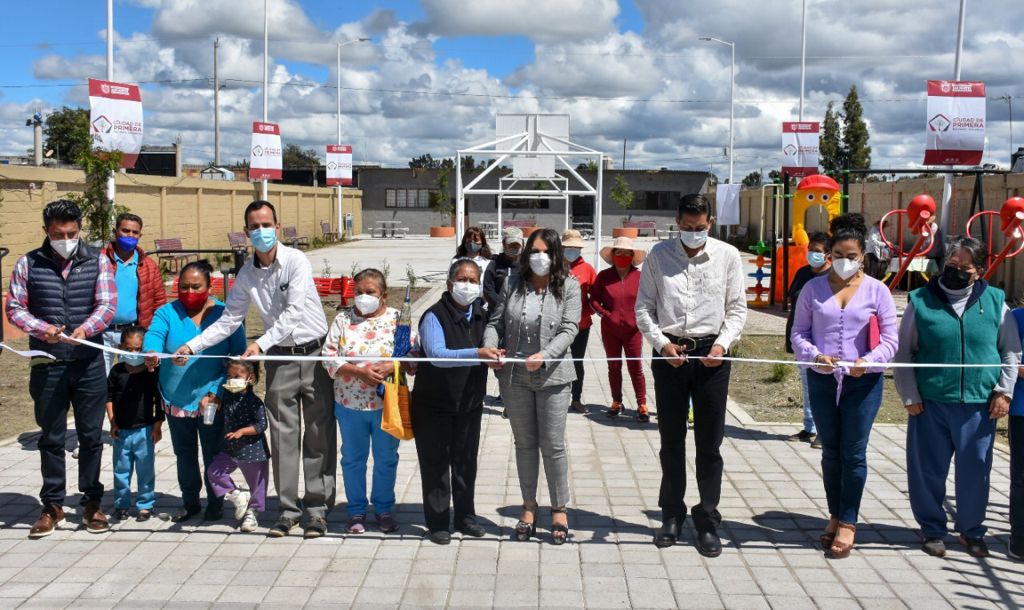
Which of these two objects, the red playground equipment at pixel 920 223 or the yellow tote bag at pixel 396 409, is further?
the red playground equipment at pixel 920 223

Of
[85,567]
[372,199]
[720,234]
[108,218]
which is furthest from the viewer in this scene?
[372,199]

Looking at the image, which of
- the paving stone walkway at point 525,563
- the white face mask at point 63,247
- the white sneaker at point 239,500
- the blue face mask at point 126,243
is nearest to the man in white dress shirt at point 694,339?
the paving stone walkway at point 525,563

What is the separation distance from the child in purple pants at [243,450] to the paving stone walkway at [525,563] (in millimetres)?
164

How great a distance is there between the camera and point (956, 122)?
1446 centimetres

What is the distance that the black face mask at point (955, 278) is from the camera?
17.8 feet

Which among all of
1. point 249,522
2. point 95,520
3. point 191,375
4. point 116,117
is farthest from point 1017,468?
point 116,117

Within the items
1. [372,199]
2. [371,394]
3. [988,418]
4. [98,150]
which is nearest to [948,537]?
[988,418]

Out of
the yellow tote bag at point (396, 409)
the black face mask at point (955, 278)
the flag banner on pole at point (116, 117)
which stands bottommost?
the yellow tote bag at point (396, 409)

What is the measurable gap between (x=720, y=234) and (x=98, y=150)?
39.2 meters

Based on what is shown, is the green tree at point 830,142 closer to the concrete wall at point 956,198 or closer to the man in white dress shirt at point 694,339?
the concrete wall at point 956,198

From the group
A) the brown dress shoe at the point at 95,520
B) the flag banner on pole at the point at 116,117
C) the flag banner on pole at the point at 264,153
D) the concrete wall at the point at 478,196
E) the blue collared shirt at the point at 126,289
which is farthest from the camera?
the concrete wall at the point at 478,196

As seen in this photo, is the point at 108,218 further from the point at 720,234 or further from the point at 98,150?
the point at 720,234

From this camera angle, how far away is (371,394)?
18.7 feet

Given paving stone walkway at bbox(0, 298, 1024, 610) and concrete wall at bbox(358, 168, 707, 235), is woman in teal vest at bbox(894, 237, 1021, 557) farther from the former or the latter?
concrete wall at bbox(358, 168, 707, 235)
